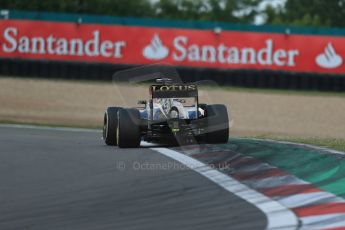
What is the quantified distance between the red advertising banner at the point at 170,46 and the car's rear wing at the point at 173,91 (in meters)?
18.0

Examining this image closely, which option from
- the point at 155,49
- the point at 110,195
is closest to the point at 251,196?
the point at 110,195

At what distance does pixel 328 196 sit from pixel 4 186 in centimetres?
330

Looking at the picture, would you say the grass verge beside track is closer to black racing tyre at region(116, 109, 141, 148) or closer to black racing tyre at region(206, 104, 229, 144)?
black racing tyre at region(206, 104, 229, 144)

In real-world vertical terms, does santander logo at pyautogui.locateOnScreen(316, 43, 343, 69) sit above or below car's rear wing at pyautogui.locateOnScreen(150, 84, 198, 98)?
above

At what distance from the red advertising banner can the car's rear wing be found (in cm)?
1797

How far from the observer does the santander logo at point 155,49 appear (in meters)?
30.3

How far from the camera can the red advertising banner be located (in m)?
29.7

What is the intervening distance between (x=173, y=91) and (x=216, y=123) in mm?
770

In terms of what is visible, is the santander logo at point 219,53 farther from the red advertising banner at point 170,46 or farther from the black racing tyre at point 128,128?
the black racing tyre at point 128,128

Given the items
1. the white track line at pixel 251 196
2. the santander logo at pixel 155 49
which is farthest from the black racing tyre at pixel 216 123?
the santander logo at pixel 155 49

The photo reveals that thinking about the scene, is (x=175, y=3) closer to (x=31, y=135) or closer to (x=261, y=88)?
(x=261, y=88)

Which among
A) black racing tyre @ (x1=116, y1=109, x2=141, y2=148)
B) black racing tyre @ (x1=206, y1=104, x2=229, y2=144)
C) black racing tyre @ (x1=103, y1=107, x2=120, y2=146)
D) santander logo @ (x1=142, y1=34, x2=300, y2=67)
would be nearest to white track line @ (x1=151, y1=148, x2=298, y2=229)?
black racing tyre @ (x1=116, y1=109, x2=141, y2=148)

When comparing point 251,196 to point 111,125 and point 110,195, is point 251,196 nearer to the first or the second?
point 110,195

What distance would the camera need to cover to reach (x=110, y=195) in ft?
26.9
